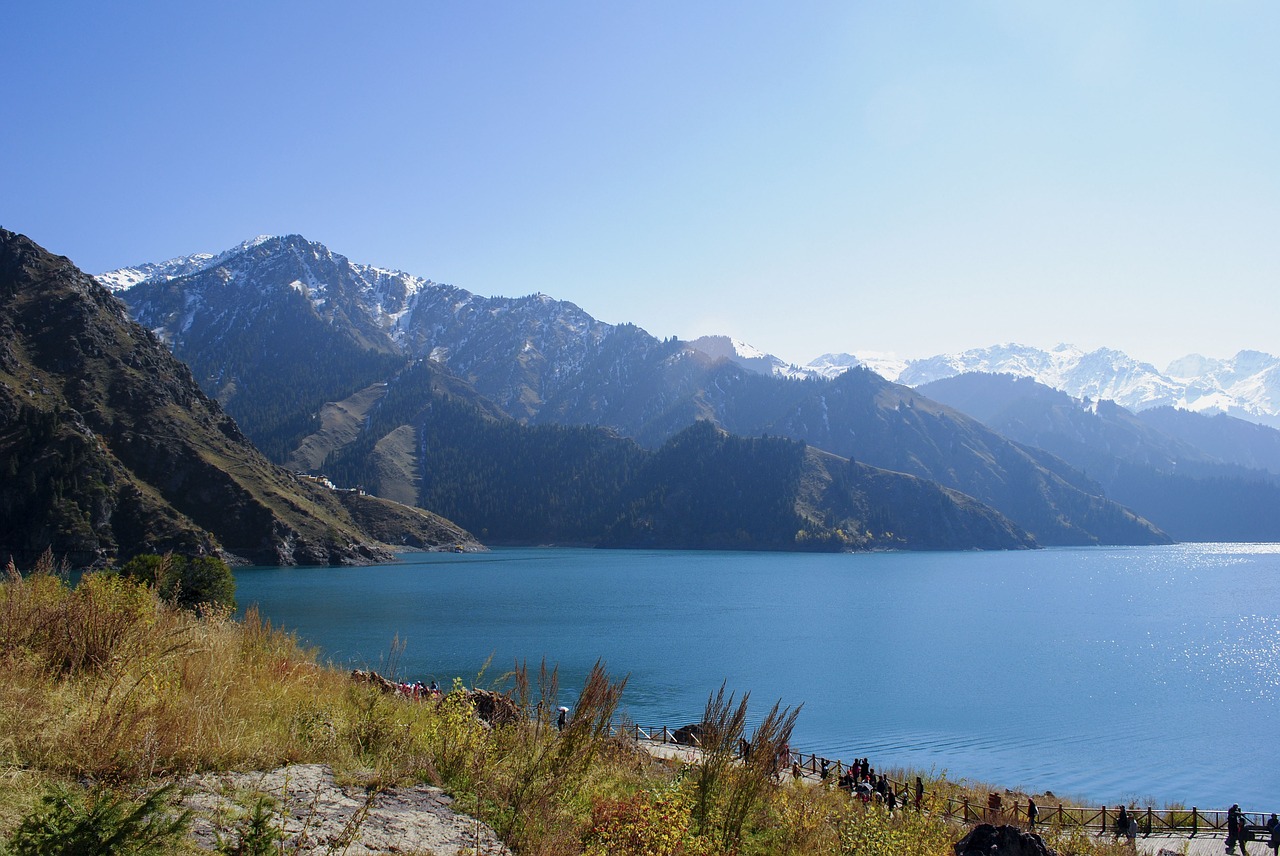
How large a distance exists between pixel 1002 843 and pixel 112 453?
451 feet

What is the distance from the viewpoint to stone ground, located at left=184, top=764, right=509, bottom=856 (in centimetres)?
504

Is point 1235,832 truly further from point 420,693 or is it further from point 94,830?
point 94,830

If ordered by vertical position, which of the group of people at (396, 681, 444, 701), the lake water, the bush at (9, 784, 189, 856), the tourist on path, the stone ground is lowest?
the lake water

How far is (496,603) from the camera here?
8581cm

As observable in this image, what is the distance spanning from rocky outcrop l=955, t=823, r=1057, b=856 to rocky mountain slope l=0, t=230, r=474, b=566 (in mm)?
117335

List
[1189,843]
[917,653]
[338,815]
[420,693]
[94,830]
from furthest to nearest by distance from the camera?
[917,653] < [1189,843] < [420,693] < [338,815] < [94,830]

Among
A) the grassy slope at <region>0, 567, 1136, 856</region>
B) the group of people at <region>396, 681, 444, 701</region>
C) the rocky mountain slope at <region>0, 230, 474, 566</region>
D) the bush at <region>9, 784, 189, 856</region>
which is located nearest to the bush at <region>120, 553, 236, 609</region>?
the group of people at <region>396, 681, 444, 701</region>

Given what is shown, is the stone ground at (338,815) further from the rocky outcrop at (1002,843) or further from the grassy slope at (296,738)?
the rocky outcrop at (1002,843)

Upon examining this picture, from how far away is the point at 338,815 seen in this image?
5.84 meters

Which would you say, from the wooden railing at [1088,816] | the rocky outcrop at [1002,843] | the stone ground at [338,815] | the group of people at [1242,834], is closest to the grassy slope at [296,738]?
the stone ground at [338,815]

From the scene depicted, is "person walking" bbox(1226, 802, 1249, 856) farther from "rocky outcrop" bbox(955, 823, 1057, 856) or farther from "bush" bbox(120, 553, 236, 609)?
"bush" bbox(120, 553, 236, 609)

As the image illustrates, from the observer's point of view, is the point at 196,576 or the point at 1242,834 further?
the point at 196,576

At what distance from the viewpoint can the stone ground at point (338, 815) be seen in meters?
5.04

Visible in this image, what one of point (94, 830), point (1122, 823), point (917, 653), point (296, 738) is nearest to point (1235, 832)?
point (1122, 823)
